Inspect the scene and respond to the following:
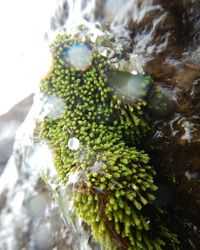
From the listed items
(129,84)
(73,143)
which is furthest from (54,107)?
(129,84)

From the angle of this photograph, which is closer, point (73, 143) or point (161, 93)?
point (161, 93)

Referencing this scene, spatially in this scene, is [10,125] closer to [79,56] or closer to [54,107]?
[54,107]

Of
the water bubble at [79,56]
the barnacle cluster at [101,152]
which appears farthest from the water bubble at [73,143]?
the water bubble at [79,56]

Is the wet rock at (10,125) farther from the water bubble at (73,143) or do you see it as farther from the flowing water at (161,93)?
the water bubble at (73,143)

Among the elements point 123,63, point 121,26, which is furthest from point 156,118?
point 121,26

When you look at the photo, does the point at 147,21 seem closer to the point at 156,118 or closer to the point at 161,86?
the point at 161,86
